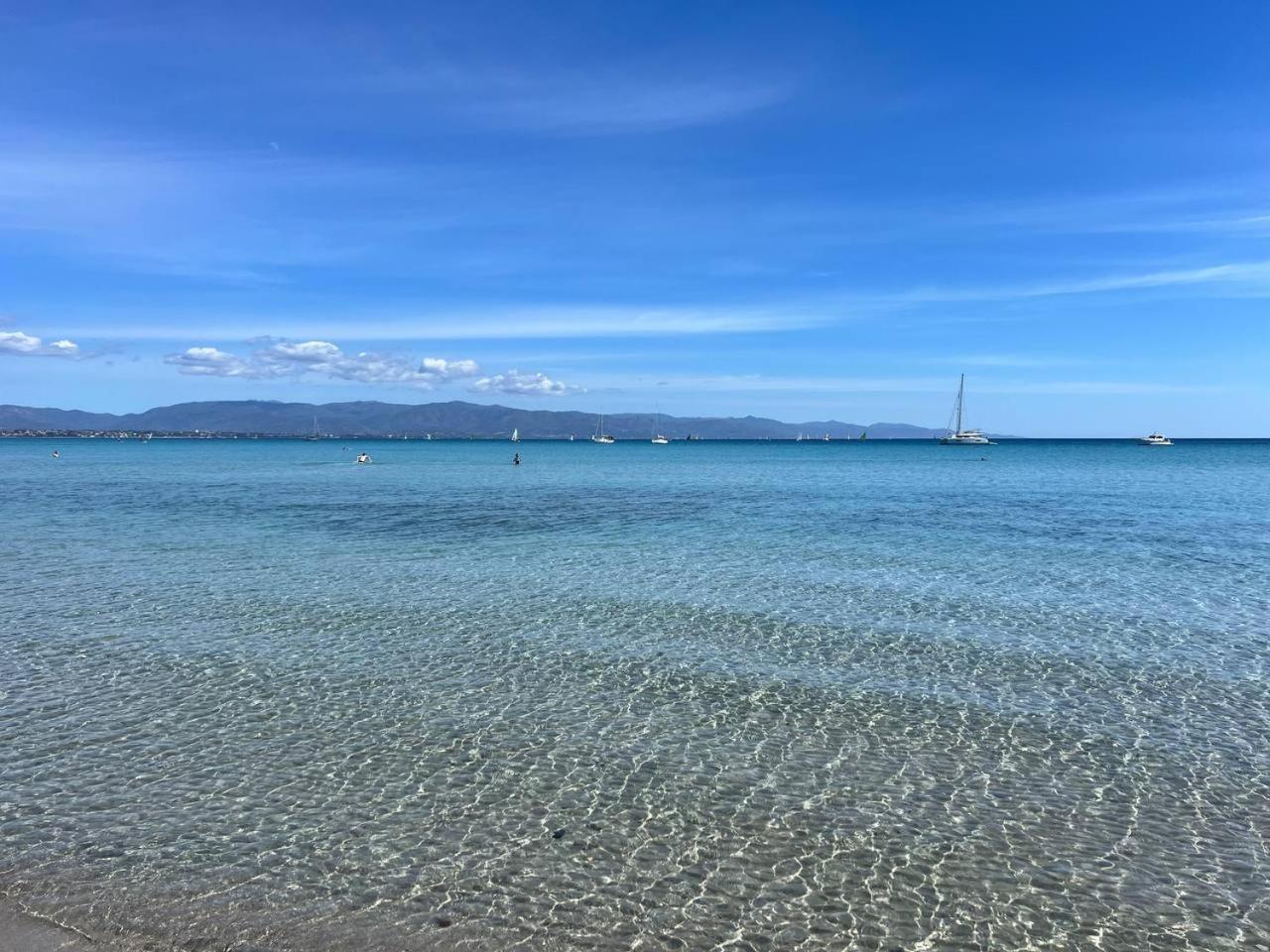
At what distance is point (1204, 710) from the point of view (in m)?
14.0

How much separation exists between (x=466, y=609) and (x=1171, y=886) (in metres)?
16.0

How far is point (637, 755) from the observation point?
477 inches

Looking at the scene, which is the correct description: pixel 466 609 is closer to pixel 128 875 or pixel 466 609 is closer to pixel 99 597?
pixel 99 597

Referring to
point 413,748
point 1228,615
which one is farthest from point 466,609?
point 1228,615

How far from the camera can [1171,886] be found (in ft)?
28.8

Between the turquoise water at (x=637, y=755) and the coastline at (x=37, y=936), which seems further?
the turquoise water at (x=637, y=755)

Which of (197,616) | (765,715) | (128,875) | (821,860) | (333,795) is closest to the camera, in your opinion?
(128,875)

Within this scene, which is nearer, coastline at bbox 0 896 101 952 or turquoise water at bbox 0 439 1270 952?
coastline at bbox 0 896 101 952

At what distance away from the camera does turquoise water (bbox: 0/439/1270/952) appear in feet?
27.2

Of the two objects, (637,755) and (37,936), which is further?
(637,755)

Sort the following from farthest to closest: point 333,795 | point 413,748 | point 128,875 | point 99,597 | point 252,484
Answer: point 252,484 → point 99,597 → point 413,748 → point 333,795 → point 128,875

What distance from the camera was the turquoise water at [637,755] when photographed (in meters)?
8.30

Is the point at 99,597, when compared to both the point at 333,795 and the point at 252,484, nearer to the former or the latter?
the point at 333,795

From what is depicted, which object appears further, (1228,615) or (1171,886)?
(1228,615)
